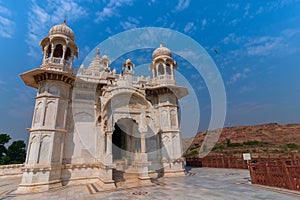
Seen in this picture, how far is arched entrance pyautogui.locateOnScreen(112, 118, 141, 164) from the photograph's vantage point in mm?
13719

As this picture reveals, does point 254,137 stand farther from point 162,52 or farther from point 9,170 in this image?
point 9,170

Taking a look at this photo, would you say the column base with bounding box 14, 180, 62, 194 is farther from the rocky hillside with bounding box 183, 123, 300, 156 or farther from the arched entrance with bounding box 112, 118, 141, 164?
the rocky hillside with bounding box 183, 123, 300, 156

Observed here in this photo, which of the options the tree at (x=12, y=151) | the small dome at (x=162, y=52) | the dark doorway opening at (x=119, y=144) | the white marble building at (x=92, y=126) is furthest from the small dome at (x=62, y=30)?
the tree at (x=12, y=151)

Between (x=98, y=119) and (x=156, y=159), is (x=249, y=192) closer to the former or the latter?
(x=156, y=159)

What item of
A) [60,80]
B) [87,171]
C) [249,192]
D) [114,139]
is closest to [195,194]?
[249,192]

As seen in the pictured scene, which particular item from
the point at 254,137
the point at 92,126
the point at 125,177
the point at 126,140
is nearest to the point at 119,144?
the point at 126,140

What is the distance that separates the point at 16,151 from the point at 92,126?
2773 cm

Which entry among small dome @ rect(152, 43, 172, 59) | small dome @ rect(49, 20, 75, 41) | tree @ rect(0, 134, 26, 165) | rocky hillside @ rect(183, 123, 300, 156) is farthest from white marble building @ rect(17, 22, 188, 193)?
rocky hillside @ rect(183, 123, 300, 156)

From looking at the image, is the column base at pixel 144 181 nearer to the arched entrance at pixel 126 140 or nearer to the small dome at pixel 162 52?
the arched entrance at pixel 126 140

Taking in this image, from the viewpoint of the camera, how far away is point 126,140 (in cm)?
1427

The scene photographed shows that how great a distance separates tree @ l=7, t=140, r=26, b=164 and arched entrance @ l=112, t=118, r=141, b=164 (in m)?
25.3

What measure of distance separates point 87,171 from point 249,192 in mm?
10091

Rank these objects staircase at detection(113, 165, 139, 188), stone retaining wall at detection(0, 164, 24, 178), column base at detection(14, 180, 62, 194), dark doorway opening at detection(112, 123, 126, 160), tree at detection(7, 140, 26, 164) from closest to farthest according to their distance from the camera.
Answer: column base at detection(14, 180, 62, 194) → staircase at detection(113, 165, 139, 188) → dark doorway opening at detection(112, 123, 126, 160) → stone retaining wall at detection(0, 164, 24, 178) → tree at detection(7, 140, 26, 164)

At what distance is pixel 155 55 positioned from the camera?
16.7m
